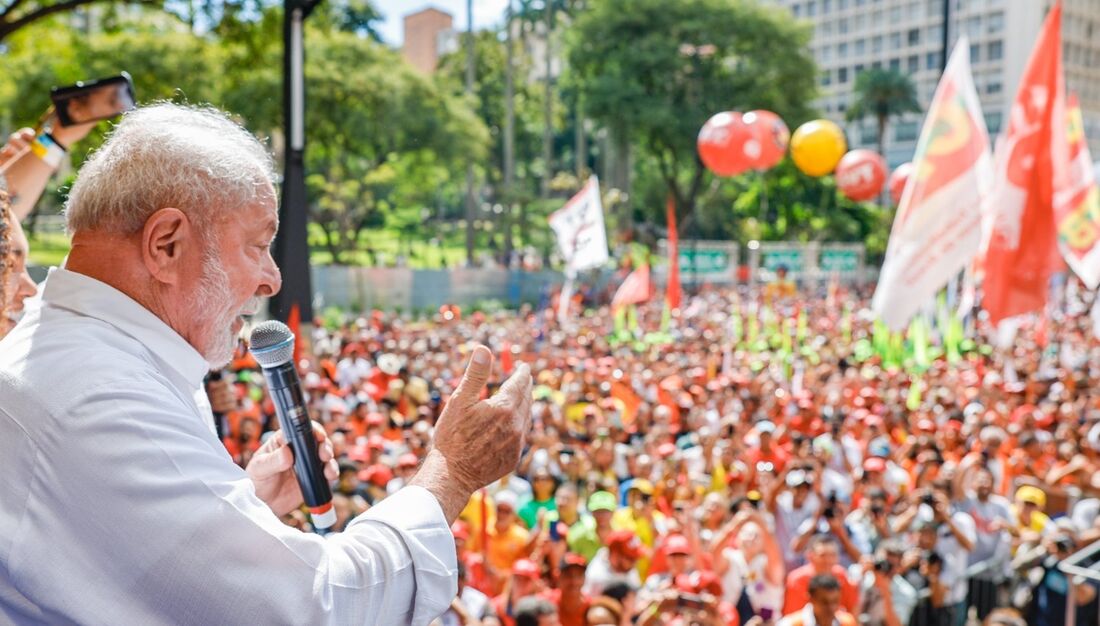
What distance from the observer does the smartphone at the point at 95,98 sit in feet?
8.63

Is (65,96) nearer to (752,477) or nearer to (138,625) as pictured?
(138,625)

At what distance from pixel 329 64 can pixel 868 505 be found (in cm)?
2024

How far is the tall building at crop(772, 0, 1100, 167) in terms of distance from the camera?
63.3 metres

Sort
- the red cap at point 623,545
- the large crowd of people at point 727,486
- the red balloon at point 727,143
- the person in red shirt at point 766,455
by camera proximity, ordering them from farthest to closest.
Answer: the red balloon at point 727,143 < the person in red shirt at point 766,455 < the red cap at point 623,545 < the large crowd of people at point 727,486

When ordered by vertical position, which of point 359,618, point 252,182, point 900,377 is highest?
point 252,182

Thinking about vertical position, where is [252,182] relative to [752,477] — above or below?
above

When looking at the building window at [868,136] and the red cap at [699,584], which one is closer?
the red cap at [699,584]

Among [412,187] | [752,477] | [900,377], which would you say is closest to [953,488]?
[752,477]

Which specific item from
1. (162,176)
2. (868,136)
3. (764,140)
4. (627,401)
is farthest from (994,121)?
(162,176)

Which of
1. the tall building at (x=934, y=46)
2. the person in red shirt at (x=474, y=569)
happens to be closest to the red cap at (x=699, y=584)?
the person in red shirt at (x=474, y=569)

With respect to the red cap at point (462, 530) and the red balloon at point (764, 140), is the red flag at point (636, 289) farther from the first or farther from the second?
the red cap at point (462, 530)

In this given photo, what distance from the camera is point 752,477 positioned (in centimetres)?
707

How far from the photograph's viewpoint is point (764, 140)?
52.6 feet

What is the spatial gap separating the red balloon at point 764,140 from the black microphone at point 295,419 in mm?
15086
